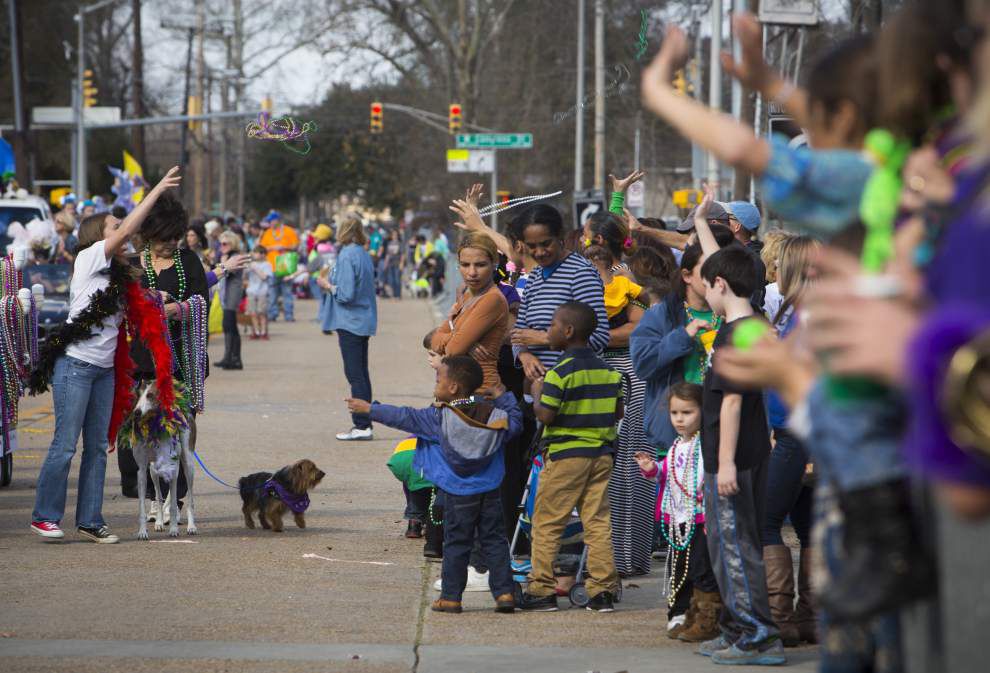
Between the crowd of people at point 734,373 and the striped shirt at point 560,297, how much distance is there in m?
0.01

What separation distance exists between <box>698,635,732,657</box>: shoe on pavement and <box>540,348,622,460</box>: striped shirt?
1.09m

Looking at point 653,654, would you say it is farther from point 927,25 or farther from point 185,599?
point 927,25

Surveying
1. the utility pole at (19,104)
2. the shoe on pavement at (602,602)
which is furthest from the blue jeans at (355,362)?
the utility pole at (19,104)

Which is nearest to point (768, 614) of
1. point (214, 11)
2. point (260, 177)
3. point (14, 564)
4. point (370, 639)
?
point (370, 639)

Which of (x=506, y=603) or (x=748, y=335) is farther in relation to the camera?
(x=506, y=603)

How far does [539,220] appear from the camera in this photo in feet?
25.2

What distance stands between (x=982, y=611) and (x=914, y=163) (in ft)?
2.65

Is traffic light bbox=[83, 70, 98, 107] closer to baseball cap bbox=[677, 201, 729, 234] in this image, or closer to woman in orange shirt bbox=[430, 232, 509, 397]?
baseball cap bbox=[677, 201, 729, 234]

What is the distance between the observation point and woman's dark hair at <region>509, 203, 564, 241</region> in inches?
302

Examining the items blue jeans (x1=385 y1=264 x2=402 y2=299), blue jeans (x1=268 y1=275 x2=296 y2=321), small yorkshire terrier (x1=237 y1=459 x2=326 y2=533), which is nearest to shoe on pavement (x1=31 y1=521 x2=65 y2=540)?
small yorkshire terrier (x1=237 y1=459 x2=326 y2=533)

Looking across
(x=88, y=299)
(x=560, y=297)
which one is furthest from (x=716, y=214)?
(x=88, y=299)

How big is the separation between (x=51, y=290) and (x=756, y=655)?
15.1m

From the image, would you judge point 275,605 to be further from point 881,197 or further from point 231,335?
point 231,335

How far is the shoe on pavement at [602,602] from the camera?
712 cm
